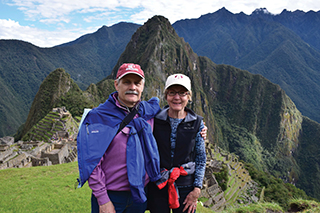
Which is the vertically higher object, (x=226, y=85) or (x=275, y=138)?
(x=226, y=85)

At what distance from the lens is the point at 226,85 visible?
17762 cm

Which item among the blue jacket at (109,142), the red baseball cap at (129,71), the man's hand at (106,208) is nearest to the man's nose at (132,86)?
the red baseball cap at (129,71)

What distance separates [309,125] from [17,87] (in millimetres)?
227736

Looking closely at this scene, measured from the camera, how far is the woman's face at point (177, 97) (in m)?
3.07

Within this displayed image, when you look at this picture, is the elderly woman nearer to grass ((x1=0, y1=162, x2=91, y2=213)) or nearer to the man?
the man

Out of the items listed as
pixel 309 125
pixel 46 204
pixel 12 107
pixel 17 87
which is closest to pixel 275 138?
pixel 309 125

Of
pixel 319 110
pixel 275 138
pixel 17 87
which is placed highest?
pixel 17 87

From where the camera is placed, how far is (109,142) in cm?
257

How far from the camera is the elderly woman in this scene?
305 centimetres

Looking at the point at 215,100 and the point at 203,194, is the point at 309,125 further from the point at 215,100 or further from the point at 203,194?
the point at 203,194

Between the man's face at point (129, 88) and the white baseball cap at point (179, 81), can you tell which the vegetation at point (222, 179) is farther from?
the man's face at point (129, 88)

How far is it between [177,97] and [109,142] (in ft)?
4.14

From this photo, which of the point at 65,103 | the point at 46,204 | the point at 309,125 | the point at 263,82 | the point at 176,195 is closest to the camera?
the point at 176,195

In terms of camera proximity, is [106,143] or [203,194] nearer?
[106,143]
